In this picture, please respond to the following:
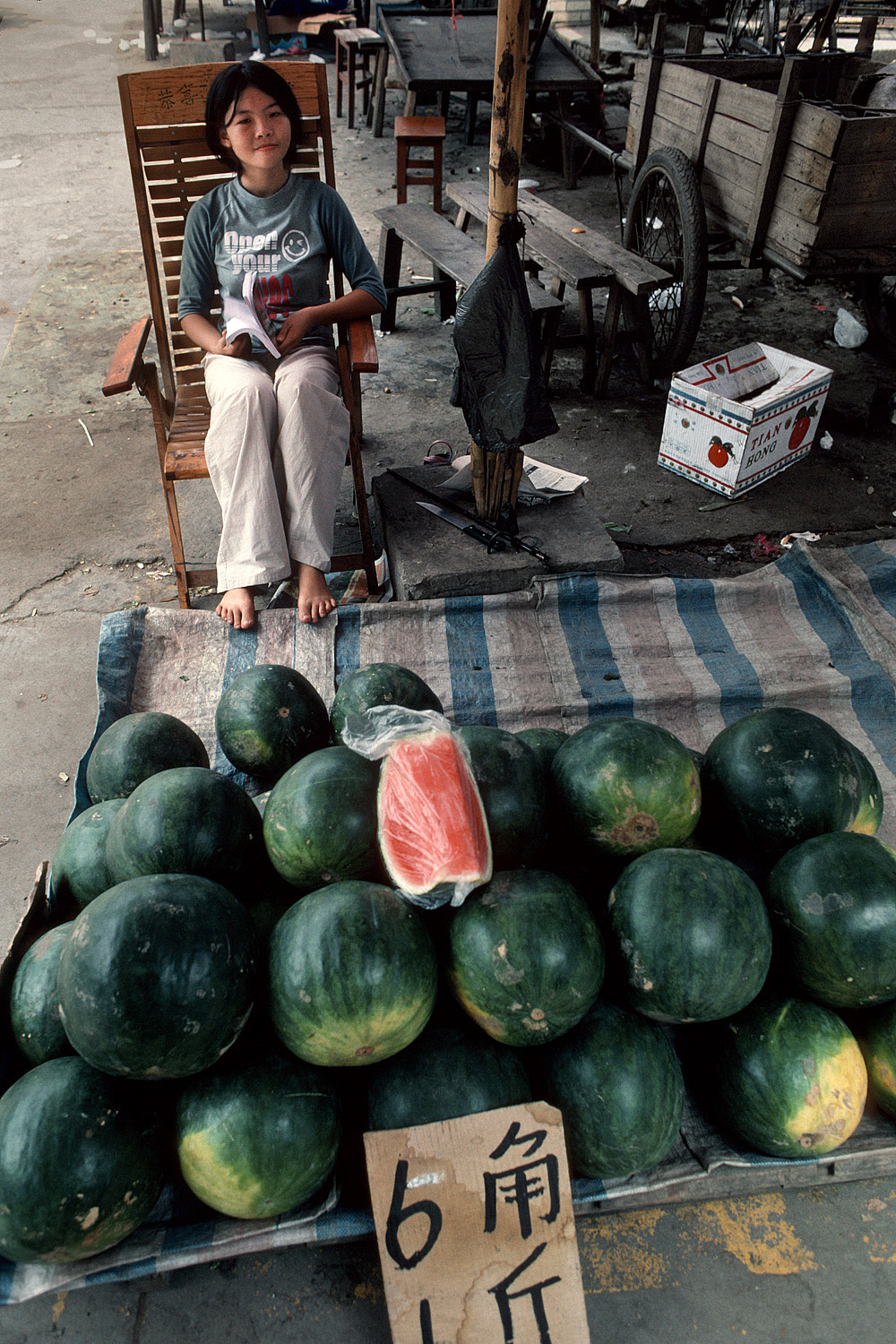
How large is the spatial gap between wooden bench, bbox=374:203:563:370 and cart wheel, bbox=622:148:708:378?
0.67m

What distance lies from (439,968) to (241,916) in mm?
339

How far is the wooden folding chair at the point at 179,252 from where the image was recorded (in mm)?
2953

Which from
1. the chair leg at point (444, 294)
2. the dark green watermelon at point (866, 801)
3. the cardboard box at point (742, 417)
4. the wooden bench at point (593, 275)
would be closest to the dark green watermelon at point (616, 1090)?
the dark green watermelon at point (866, 801)

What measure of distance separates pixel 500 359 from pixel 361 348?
487 millimetres

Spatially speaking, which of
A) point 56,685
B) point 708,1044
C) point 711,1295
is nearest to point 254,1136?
point 708,1044

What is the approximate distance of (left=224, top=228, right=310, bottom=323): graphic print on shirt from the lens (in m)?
3.10

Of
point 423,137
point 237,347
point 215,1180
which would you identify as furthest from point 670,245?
point 215,1180

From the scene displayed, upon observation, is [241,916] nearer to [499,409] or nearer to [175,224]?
[499,409]

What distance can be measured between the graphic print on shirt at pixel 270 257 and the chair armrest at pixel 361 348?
309 millimetres

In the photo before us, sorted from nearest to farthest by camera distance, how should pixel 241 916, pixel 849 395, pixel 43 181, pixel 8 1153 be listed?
pixel 8 1153, pixel 241 916, pixel 849 395, pixel 43 181

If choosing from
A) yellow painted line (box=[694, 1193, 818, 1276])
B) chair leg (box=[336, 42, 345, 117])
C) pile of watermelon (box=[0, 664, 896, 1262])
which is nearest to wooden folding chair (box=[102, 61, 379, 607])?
pile of watermelon (box=[0, 664, 896, 1262])

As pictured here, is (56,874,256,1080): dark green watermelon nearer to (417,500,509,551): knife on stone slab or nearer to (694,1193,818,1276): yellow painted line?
(694,1193,818,1276): yellow painted line

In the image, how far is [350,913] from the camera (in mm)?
1283

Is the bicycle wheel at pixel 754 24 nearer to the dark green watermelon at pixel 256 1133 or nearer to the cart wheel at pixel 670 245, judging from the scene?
the cart wheel at pixel 670 245
